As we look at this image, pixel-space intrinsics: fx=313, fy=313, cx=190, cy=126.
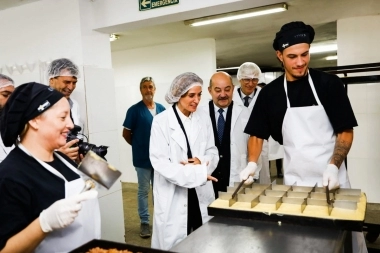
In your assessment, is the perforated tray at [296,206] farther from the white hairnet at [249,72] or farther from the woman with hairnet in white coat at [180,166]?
the white hairnet at [249,72]

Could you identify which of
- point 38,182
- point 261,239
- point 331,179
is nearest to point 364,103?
point 331,179

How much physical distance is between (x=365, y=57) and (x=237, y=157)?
2.73m

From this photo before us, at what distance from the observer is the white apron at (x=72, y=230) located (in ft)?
3.97

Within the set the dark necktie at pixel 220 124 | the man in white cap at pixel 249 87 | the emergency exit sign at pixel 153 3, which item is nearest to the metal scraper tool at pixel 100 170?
the dark necktie at pixel 220 124

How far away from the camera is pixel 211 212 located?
1.52m

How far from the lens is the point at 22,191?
3.57 ft

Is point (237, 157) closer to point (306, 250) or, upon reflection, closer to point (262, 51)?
point (306, 250)

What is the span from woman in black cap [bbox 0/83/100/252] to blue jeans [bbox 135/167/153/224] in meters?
2.55

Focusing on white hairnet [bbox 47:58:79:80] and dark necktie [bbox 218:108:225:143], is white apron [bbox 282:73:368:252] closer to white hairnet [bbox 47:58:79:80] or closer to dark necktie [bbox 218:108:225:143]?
dark necktie [bbox 218:108:225:143]

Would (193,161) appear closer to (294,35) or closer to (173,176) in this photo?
(173,176)

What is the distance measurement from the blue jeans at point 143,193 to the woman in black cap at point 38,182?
2554 mm

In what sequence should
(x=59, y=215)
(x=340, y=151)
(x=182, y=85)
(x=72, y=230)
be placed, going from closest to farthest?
(x=59, y=215)
(x=72, y=230)
(x=340, y=151)
(x=182, y=85)

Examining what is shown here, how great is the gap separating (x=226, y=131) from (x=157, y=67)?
10.3ft

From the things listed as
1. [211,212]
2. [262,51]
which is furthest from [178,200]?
[262,51]
